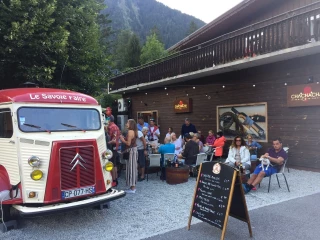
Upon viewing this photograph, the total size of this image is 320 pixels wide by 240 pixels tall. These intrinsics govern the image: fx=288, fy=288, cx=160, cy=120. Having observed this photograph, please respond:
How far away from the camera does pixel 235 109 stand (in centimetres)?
1181

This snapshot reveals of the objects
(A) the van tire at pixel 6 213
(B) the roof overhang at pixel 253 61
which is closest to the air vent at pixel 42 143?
(A) the van tire at pixel 6 213

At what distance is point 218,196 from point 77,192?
2214mm

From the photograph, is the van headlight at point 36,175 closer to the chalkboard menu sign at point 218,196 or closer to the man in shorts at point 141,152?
the chalkboard menu sign at point 218,196

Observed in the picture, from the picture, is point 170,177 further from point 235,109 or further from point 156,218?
point 235,109

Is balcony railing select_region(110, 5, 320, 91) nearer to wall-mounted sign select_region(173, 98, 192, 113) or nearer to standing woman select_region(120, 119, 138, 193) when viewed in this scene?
wall-mounted sign select_region(173, 98, 192, 113)

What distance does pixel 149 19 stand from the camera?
104 meters

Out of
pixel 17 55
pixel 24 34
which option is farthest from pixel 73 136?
pixel 17 55

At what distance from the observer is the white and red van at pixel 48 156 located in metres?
4.39

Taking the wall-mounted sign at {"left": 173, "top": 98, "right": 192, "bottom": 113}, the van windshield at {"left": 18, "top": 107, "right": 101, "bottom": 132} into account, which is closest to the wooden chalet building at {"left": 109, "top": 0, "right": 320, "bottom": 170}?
the wall-mounted sign at {"left": 173, "top": 98, "right": 192, "bottom": 113}

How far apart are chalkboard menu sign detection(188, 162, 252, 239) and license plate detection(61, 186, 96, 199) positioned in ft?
5.55

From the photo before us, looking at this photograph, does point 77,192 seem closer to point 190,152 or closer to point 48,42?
point 190,152

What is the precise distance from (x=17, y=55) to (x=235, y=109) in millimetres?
8156

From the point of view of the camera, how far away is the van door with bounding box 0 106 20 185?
4570mm

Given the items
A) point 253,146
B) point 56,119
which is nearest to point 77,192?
point 56,119
